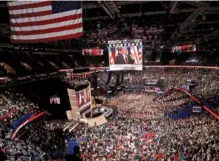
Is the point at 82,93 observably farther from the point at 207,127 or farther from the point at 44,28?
the point at 44,28

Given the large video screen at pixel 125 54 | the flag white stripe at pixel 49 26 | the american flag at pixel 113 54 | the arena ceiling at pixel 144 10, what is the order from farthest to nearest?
the american flag at pixel 113 54, the large video screen at pixel 125 54, the arena ceiling at pixel 144 10, the flag white stripe at pixel 49 26

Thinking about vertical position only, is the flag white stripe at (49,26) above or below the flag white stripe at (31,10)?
below

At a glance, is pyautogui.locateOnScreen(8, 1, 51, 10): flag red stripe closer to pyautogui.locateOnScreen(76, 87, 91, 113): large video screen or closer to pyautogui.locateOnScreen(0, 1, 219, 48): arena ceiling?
→ pyautogui.locateOnScreen(0, 1, 219, 48): arena ceiling

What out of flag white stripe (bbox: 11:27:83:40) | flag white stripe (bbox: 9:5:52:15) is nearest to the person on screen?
flag white stripe (bbox: 11:27:83:40)

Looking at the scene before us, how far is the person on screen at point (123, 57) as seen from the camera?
1870 centimetres

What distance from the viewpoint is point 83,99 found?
24.5 meters

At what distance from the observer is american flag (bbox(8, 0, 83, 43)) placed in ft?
26.0

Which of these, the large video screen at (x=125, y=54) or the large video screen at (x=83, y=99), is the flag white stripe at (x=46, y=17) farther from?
the large video screen at (x=83, y=99)

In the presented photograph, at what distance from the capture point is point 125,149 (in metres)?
20.5

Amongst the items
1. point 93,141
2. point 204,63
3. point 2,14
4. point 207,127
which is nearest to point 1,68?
point 93,141

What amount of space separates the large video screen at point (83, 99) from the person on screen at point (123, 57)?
251 inches

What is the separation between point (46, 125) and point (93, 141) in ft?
22.8

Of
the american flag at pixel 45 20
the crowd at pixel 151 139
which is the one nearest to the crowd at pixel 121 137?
the crowd at pixel 151 139

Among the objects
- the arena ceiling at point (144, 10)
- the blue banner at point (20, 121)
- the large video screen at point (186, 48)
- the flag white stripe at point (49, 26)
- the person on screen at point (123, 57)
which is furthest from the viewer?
the large video screen at point (186, 48)
